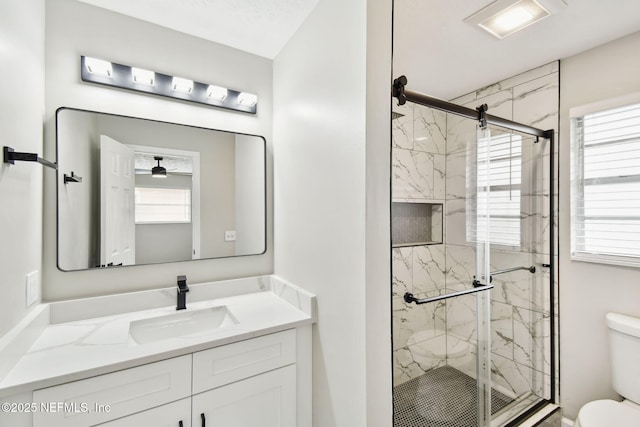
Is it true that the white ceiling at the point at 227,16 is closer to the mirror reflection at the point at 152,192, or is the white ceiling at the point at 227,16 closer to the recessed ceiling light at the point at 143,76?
the recessed ceiling light at the point at 143,76

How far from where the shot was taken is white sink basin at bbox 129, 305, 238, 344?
4.42ft

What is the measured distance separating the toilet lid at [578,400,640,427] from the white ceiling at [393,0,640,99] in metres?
1.88

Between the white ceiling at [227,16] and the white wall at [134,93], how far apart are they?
0.06 m

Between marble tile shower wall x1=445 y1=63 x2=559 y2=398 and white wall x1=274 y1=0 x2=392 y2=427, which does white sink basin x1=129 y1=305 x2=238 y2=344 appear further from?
marble tile shower wall x1=445 y1=63 x2=559 y2=398

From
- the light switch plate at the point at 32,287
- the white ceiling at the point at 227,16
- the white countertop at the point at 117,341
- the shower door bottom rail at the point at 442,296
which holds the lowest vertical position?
the white countertop at the point at 117,341

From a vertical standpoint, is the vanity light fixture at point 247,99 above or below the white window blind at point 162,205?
above

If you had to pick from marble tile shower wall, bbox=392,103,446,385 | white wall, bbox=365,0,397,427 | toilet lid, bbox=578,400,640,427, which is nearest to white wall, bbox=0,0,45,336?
white wall, bbox=365,0,397,427

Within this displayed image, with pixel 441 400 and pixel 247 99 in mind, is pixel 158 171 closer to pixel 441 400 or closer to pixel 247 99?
pixel 247 99

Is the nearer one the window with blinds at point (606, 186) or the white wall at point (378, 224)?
the white wall at point (378, 224)

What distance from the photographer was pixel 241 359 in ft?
3.99

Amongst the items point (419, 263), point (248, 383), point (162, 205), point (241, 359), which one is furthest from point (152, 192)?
point (419, 263)

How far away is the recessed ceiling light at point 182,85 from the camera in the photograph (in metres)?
1.59

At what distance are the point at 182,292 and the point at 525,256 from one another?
2138 millimetres

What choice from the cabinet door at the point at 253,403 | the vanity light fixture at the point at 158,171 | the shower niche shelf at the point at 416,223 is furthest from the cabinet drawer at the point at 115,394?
the shower niche shelf at the point at 416,223
